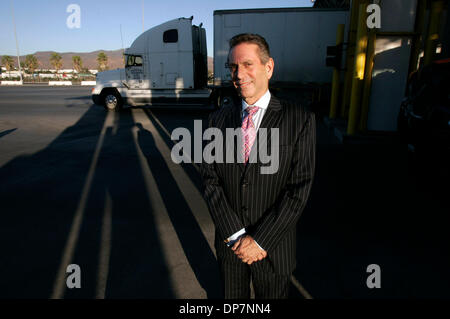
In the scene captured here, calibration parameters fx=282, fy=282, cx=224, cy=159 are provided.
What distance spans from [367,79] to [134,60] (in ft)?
31.2

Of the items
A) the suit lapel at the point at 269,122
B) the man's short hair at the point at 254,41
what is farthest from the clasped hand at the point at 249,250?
the man's short hair at the point at 254,41

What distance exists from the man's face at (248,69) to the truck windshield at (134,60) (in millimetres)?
12031

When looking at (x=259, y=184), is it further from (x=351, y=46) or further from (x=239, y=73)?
(x=351, y=46)

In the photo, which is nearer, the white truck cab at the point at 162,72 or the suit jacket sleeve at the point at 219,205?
the suit jacket sleeve at the point at 219,205

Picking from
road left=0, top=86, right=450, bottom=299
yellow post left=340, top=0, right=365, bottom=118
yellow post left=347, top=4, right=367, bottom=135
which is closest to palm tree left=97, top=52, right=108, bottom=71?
yellow post left=340, top=0, right=365, bottom=118

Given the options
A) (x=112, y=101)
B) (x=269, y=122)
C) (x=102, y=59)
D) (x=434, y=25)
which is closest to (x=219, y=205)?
(x=269, y=122)

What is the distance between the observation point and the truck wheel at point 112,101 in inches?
516

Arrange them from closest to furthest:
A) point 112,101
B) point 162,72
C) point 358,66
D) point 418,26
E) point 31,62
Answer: point 418,26 < point 358,66 < point 162,72 < point 112,101 < point 31,62

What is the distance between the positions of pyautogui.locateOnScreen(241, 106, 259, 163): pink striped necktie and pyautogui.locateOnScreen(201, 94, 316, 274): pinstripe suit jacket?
5 cm

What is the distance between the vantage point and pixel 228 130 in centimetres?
164

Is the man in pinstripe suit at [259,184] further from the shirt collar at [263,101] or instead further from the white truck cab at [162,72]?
the white truck cab at [162,72]

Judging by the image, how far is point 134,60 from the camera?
1245 centimetres

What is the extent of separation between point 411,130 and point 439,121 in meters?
0.99

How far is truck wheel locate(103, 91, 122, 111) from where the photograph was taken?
13117mm
